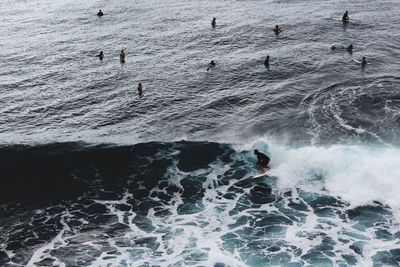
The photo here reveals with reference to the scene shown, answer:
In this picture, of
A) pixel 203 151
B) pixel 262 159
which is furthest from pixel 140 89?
pixel 262 159

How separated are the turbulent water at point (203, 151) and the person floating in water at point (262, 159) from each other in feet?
2.38

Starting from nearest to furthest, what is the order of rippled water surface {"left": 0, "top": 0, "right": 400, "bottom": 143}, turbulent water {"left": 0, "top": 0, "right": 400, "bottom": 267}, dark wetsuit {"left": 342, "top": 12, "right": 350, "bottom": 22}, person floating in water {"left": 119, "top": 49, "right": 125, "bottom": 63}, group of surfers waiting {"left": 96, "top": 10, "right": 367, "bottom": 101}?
turbulent water {"left": 0, "top": 0, "right": 400, "bottom": 267} → rippled water surface {"left": 0, "top": 0, "right": 400, "bottom": 143} → group of surfers waiting {"left": 96, "top": 10, "right": 367, "bottom": 101} → person floating in water {"left": 119, "top": 49, "right": 125, "bottom": 63} → dark wetsuit {"left": 342, "top": 12, "right": 350, "bottom": 22}

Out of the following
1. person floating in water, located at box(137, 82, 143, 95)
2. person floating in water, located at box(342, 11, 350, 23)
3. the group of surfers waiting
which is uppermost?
person floating in water, located at box(342, 11, 350, 23)

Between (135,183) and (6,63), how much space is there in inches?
1388

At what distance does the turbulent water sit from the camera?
27266 mm

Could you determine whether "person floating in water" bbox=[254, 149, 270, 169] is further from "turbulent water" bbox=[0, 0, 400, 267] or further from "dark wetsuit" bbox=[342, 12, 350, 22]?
"dark wetsuit" bbox=[342, 12, 350, 22]

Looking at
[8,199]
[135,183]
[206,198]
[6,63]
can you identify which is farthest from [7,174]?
[6,63]

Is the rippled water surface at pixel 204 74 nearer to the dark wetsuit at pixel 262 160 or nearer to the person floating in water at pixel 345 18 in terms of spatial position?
the person floating in water at pixel 345 18

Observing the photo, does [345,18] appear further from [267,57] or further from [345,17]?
[267,57]

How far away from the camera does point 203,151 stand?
121 feet

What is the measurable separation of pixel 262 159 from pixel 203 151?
211 inches

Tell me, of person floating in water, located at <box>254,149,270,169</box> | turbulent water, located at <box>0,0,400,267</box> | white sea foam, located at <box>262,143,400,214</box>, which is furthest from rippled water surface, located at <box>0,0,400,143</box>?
person floating in water, located at <box>254,149,270,169</box>

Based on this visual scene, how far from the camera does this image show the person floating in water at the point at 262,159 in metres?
34.0

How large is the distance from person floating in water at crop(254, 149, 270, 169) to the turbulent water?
0.73 m
